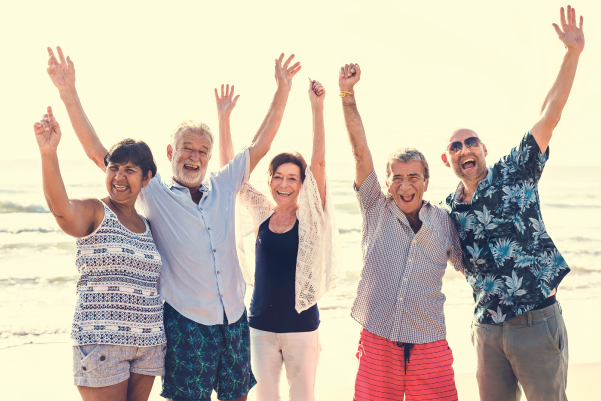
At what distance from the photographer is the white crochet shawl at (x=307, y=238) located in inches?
142

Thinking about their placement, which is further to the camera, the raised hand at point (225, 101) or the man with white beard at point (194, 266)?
the raised hand at point (225, 101)

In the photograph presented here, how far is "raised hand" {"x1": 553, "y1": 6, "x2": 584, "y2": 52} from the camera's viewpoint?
353 centimetres

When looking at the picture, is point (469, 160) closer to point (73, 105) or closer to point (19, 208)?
point (73, 105)

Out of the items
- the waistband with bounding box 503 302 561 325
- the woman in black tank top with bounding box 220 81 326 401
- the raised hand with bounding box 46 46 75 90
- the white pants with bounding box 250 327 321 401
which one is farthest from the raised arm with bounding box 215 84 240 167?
the waistband with bounding box 503 302 561 325

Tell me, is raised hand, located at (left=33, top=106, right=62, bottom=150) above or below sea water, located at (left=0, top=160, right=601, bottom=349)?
above

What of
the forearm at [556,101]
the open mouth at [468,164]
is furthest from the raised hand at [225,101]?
the forearm at [556,101]

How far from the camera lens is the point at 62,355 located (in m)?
6.65

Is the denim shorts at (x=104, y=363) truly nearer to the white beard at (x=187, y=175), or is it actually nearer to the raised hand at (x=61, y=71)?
the white beard at (x=187, y=175)

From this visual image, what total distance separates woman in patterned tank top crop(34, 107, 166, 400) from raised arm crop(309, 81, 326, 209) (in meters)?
1.20

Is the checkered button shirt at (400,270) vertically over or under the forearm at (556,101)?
under

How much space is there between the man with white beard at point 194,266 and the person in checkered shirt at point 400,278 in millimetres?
827

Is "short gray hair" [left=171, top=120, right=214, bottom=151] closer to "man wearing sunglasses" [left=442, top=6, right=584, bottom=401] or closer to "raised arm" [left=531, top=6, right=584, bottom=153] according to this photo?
"man wearing sunglasses" [left=442, top=6, right=584, bottom=401]

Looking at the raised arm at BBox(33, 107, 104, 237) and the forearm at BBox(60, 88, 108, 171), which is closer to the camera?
the raised arm at BBox(33, 107, 104, 237)

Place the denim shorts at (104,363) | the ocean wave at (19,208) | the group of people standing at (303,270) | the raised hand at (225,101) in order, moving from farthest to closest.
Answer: the ocean wave at (19,208) → the raised hand at (225,101) → the group of people standing at (303,270) → the denim shorts at (104,363)
